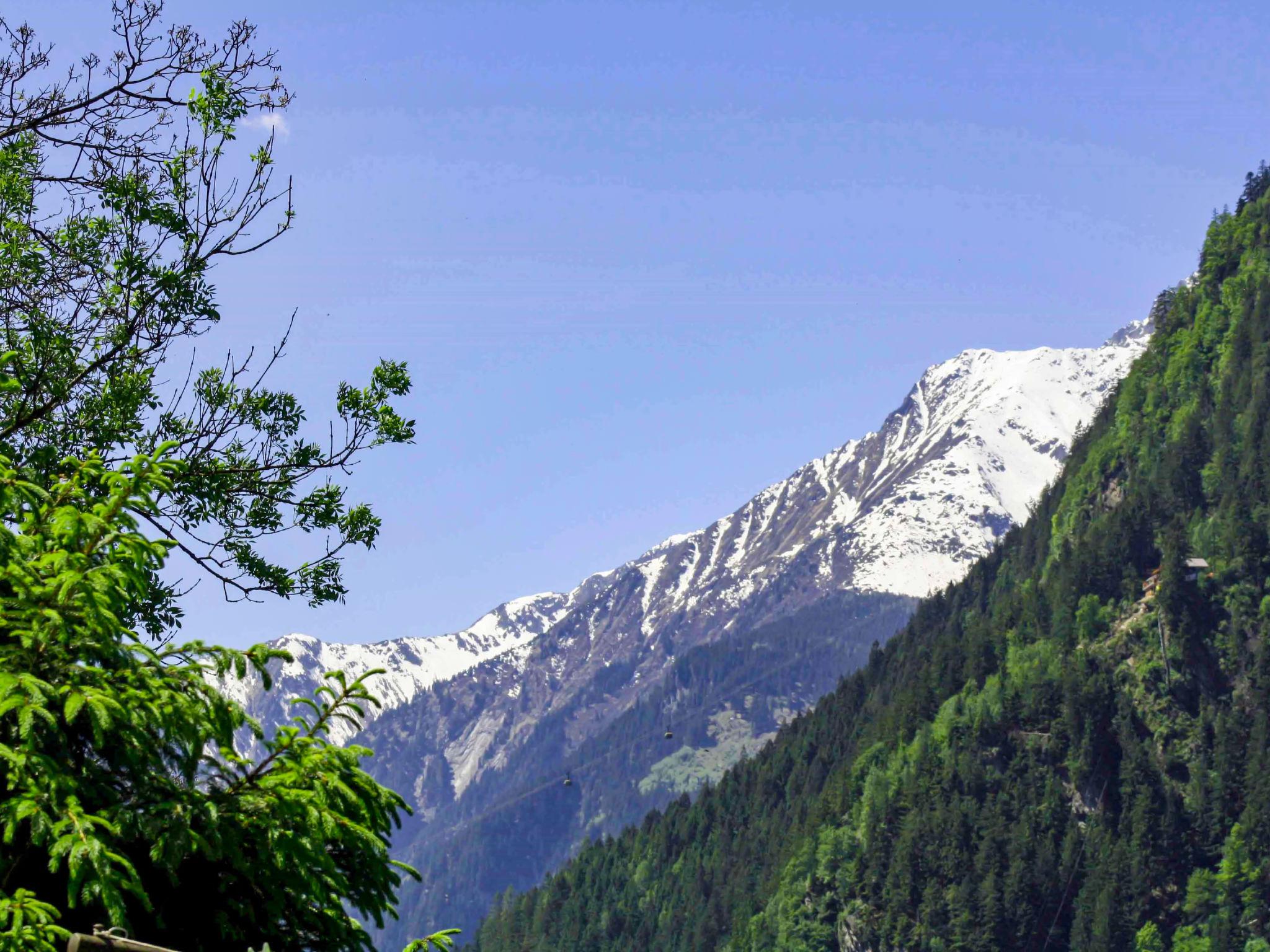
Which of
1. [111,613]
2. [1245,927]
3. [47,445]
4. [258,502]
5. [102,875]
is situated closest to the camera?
[102,875]

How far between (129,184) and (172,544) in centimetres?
885

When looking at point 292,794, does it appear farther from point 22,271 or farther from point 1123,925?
point 1123,925

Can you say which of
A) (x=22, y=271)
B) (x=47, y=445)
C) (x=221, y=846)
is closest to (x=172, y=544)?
(x=221, y=846)

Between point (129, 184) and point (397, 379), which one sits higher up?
point (129, 184)

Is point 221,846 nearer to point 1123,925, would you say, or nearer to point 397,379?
point 397,379

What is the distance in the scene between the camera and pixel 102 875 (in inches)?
394

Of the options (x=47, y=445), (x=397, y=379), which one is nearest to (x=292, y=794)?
(x=47, y=445)

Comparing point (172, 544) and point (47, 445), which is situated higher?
point (47, 445)

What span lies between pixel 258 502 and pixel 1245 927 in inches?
7256

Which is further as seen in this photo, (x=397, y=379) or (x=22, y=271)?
(x=397, y=379)

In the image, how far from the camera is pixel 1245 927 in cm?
17812

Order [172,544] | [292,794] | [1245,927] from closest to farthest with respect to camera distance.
A: [292,794]
[172,544]
[1245,927]

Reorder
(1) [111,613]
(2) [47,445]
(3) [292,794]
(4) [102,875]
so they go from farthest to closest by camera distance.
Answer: (2) [47,445] < (3) [292,794] < (1) [111,613] < (4) [102,875]

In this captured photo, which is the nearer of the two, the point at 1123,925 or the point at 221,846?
the point at 221,846
